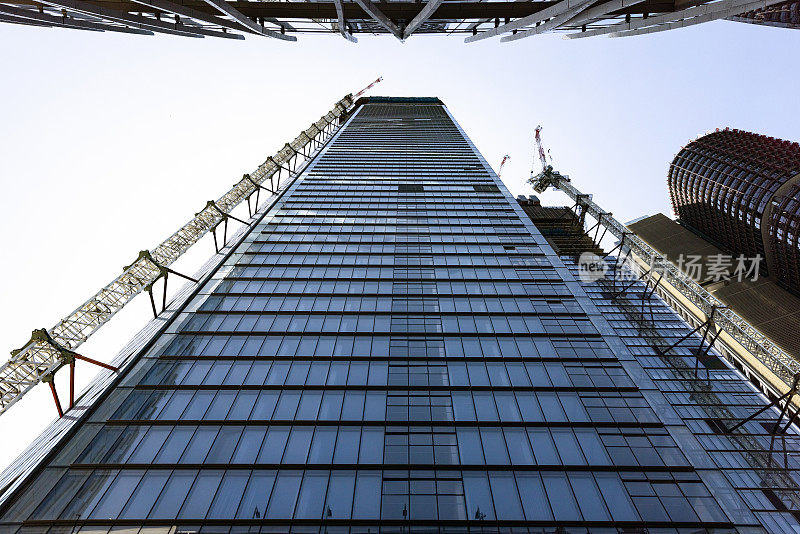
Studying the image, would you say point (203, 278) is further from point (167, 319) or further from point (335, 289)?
point (335, 289)

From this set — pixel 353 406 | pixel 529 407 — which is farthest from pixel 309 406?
pixel 529 407

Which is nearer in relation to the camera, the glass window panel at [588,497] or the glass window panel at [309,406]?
the glass window panel at [588,497]

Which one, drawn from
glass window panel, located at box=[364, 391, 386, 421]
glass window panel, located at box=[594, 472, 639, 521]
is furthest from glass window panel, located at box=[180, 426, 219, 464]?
glass window panel, located at box=[594, 472, 639, 521]

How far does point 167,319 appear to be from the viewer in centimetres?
2716

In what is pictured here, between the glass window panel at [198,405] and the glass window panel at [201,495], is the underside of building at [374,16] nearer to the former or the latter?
the glass window panel at [198,405]

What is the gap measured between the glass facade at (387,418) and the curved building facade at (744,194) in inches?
2793

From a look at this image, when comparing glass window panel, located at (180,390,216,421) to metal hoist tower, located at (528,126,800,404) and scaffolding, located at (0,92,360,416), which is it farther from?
metal hoist tower, located at (528,126,800,404)

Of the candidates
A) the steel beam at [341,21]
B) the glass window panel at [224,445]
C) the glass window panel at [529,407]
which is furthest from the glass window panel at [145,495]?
the steel beam at [341,21]

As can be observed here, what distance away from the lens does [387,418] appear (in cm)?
2019

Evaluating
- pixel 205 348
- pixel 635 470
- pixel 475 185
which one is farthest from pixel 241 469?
pixel 475 185

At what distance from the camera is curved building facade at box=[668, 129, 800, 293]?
82.5m

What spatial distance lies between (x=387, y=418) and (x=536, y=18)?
26347 mm

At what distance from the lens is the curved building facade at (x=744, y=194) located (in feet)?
271

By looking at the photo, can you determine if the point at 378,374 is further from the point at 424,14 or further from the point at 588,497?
the point at 424,14
